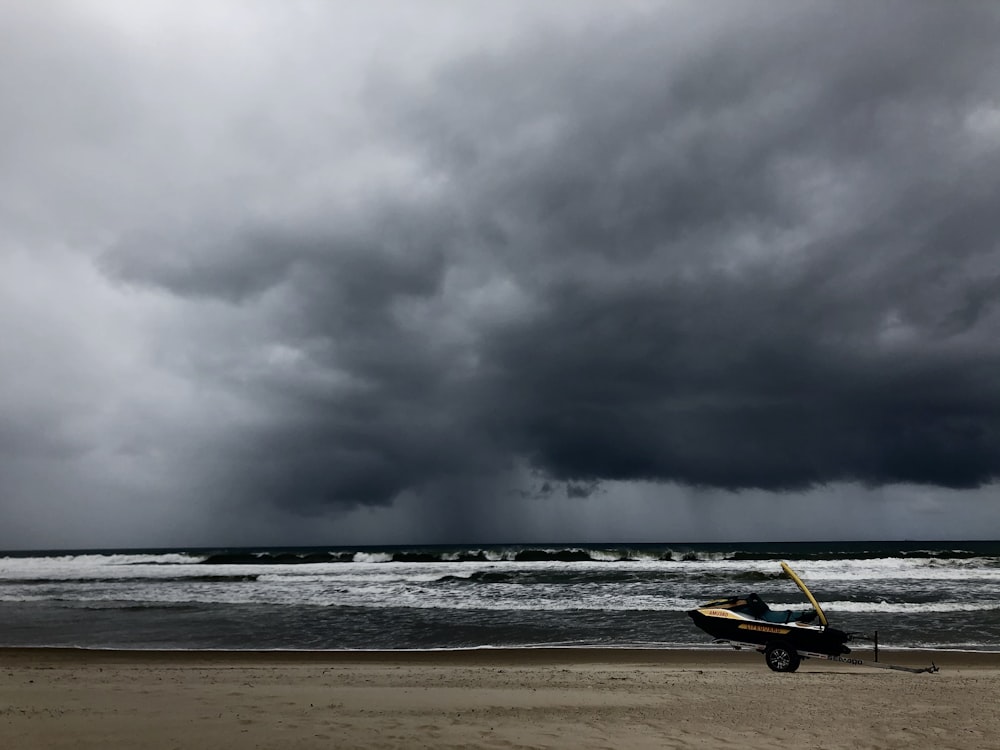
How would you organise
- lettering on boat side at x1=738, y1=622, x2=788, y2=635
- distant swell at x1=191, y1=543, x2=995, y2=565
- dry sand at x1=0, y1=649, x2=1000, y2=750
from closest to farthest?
1. dry sand at x1=0, y1=649, x2=1000, y2=750
2. lettering on boat side at x1=738, y1=622, x2=788, y2=635
3. distant swell at x1=191, y1=543, x2=995, y2=565

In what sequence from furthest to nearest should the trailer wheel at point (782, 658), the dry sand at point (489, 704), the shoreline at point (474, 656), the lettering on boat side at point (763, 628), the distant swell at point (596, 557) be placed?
the distant swell at point (596, 557), the shoreline at point (474, 656), the lettering on boat side at point (763, 628), the trailer wheel at point (782, 658), the dry sand at point (489, 704)

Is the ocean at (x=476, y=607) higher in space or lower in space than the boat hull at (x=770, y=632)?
lower

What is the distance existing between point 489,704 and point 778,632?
763 centimetres

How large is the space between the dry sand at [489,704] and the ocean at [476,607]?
3.49 meters

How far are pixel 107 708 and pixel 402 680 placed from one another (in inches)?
186

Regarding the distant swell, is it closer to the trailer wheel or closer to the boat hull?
the boat hull

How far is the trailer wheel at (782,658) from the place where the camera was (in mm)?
14891

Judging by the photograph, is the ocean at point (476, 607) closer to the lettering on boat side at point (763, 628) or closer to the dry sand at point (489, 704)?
the lettering on boat side at point (763, 628)

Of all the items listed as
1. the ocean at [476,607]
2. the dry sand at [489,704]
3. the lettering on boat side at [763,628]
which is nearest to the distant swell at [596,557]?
the ocean at [476,607]

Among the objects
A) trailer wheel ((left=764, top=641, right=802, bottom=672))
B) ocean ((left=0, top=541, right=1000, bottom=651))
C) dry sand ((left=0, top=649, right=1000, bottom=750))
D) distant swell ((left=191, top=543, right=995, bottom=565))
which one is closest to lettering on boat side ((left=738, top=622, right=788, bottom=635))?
trailer wheel ((left=764, top=641, right=802, bottom=672))

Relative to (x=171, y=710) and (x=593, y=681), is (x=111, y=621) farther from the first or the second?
(x=593, y=681)

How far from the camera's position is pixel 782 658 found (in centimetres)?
1498

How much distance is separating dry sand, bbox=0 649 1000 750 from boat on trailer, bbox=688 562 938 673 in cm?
47

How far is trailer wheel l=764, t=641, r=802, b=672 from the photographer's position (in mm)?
14891
